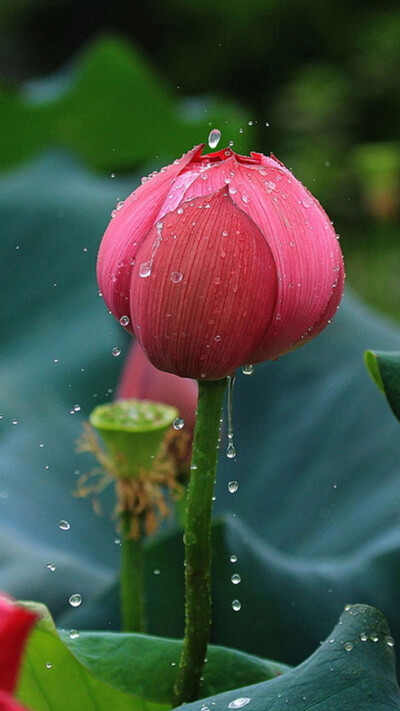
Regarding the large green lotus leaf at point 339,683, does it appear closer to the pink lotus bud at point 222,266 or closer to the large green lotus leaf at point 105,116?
the pink lotus bud at point 222,266

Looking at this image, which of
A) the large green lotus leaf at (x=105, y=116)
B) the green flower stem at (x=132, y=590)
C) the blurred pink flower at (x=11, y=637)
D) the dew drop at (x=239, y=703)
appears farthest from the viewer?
the large green lotus leaf at (x=105, y=116)

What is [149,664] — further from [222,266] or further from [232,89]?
[232,89]

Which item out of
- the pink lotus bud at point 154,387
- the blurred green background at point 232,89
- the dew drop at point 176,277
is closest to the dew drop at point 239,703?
the dew drop at point 176,277

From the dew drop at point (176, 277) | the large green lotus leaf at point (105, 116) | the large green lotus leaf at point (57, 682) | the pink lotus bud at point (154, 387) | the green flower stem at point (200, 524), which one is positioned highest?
the large green lotus leaf at point (105, 116)

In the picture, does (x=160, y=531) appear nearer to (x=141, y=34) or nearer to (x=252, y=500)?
(x=252, y=500)

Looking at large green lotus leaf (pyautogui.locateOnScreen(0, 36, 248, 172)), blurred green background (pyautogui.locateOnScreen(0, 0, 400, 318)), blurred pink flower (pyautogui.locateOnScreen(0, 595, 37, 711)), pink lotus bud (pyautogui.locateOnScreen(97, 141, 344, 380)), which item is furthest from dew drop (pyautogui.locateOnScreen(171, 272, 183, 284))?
large green lotus leaf (pyautogui.locateOnScreen(0, 36, 248, 172))

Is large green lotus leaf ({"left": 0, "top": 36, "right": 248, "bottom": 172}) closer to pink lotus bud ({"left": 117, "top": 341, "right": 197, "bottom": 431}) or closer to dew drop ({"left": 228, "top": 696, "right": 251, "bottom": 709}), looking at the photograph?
pink lotus bud ({"left": 117, "top": 341, "right": 197, "bottom": 431})

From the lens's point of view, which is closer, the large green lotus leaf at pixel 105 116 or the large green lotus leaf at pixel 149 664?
the large green lotus leaf at pixel 149 664
